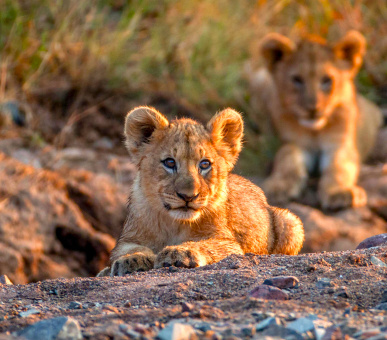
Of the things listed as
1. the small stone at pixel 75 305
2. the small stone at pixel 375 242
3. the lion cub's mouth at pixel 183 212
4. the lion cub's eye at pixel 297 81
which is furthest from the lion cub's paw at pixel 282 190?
the small stone at pixel 75 305

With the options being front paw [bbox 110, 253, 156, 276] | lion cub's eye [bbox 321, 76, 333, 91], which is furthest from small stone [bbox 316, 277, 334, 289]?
lion cub's eye [bbox 321, 76, 333, 91]

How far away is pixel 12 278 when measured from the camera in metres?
7.63

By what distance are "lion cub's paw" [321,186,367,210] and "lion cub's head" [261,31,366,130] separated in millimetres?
1171

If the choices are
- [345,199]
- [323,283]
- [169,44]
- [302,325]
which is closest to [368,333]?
[302,325]

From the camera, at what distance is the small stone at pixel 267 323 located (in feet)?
9.65

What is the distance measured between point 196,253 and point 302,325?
1.83 metres

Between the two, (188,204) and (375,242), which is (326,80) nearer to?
(375,242)

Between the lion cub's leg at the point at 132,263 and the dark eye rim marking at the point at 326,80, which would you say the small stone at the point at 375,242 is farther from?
the dark eye rim marking at the point at 326,80

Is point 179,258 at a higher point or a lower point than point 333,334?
lower

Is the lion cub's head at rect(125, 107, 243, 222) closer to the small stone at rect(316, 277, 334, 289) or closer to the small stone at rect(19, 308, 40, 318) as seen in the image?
the small stone at rect(316, 277, 334, 289)

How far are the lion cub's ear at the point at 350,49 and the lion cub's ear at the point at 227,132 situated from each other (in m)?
5.48

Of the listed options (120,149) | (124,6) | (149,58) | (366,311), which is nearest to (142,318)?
(366,311)

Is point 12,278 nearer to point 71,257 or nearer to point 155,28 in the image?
point 71,257

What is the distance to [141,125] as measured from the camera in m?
5.62
